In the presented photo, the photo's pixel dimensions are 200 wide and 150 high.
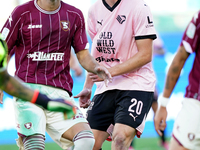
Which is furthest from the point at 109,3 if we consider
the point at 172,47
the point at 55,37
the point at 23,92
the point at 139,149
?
the point at 172,47

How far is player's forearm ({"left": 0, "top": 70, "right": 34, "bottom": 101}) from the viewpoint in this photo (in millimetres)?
2562

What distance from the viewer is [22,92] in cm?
266

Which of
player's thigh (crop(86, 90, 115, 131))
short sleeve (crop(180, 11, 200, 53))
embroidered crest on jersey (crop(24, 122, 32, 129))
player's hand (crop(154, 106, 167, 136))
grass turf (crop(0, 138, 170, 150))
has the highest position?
short sleeve (crop(180, 11, 200, 53))

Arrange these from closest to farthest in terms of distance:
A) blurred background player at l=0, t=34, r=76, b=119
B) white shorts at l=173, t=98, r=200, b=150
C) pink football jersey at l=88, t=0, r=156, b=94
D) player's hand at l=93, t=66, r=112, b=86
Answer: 1. blurred background player at l=0, t=34, r=76, b=119
2. white shorts at l=173, t=98, r=200, b=150
3. player's hand at l=93, t=66, r=112, b=86
4. pink football jersey at l=88, t=0, r=156, b=94

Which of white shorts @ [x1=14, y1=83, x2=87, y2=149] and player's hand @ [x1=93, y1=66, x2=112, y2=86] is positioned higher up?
player's hand @ [x1=93, y1=66, x2=112, y2=86]

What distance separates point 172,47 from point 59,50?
8175mm

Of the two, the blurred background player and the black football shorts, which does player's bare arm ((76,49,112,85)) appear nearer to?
the black football shorts

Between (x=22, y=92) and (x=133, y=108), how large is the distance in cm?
164

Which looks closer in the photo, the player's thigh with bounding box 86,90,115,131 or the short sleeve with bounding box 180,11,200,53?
the short sleeve with bounding box 180,11,200,53

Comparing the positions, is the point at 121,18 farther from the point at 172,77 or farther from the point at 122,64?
the point at 172,77

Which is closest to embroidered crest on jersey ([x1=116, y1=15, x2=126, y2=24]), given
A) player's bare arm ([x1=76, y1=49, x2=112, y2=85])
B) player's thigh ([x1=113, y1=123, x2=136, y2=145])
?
player's bare arm ([x1=76, y1=49, x2=112, y2=85])

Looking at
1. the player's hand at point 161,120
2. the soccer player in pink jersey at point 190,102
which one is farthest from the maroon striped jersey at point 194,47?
the player's hand at point 161,120

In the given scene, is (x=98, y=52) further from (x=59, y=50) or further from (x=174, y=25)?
(x=174, y=25)

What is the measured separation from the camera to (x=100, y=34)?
14.1 feet
